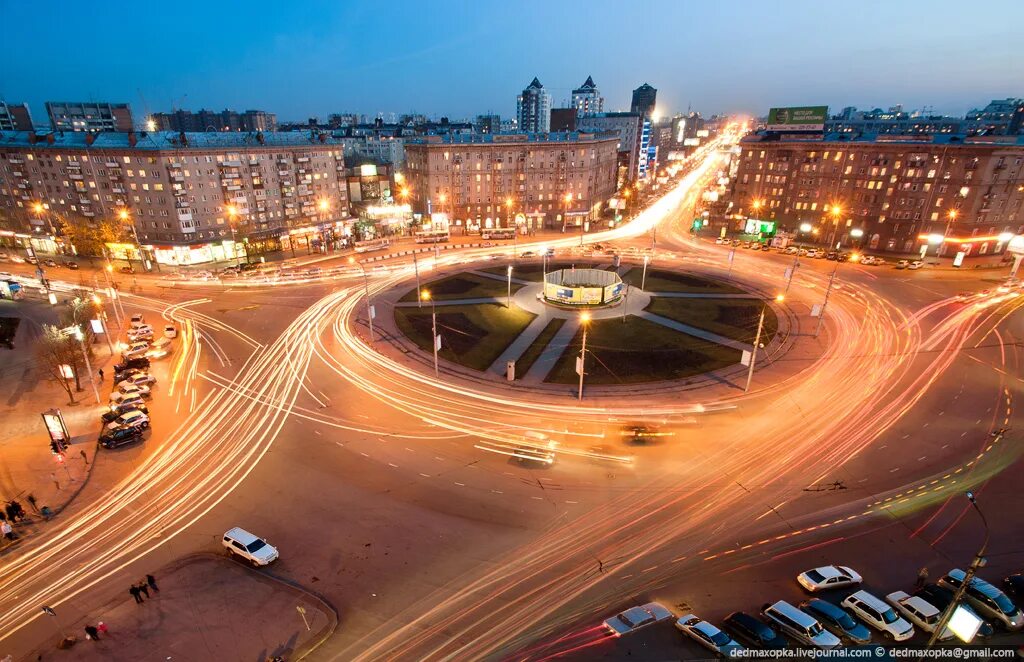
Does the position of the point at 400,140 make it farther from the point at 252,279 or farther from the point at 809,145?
the point at 809,145

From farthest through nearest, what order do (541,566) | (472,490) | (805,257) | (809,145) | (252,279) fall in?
1. (809,145)
2. (805,257)
3. (252,279)
4. (472,490)
5. (541,566)

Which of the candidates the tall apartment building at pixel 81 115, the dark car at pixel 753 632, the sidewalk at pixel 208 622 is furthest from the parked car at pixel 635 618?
the tall apartment building at pixel 81 115

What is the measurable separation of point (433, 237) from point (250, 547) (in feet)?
304

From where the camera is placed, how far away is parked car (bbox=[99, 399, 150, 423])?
1629 inches

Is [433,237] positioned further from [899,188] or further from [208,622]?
[208,622]

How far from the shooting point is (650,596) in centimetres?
2530

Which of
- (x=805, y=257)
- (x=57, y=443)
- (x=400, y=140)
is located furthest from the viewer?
(x=400, y=140)

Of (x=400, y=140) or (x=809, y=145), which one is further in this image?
(x=400, y=140)

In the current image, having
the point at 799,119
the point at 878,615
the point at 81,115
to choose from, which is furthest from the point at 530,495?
the point at 81,115

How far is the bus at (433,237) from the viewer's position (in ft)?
366

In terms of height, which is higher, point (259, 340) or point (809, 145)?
point (809, 145)

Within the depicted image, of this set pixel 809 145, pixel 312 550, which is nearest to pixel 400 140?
pixel 809 145

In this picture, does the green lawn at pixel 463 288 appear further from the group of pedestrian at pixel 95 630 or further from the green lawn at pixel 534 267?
the group of pedestrian at pixel 95 630

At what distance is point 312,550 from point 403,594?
6.58 meters
